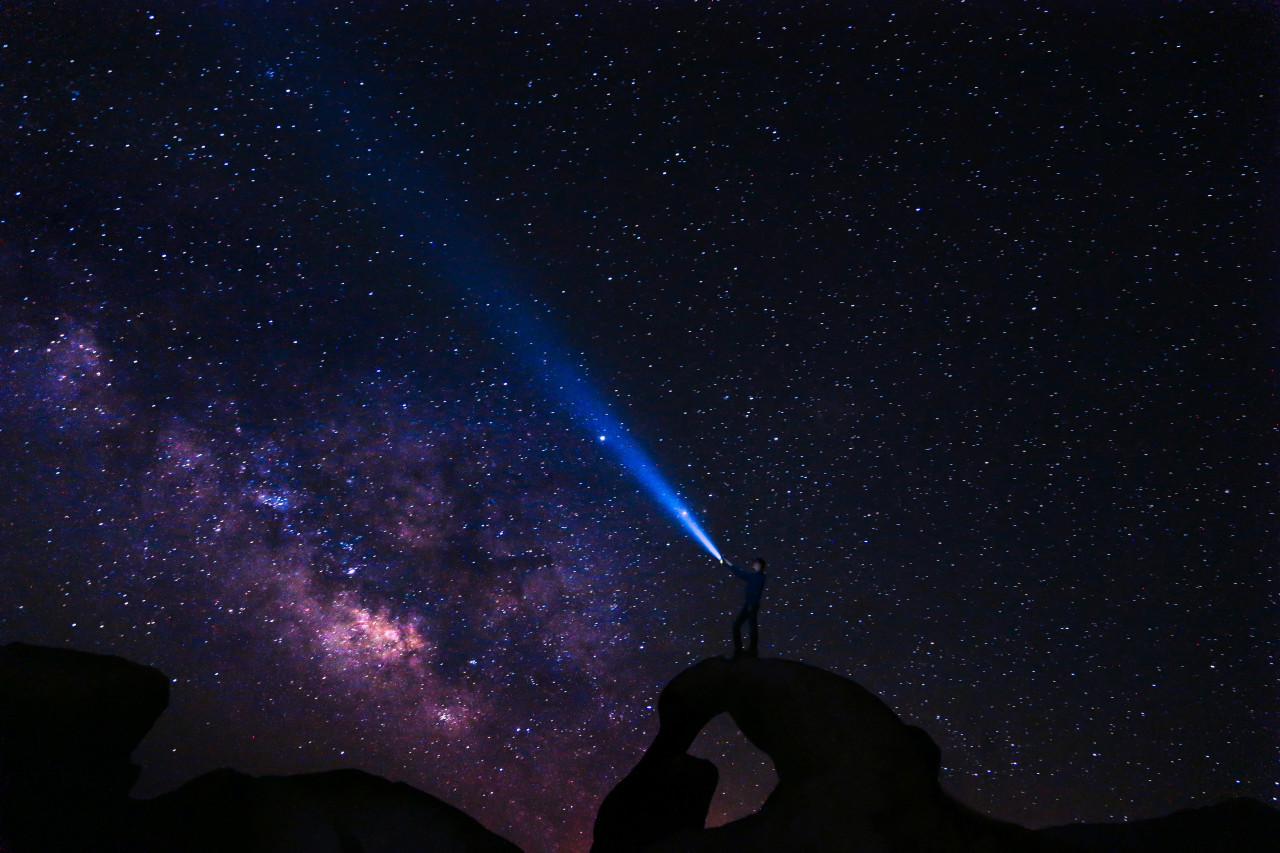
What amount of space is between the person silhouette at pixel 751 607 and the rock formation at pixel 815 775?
334mm

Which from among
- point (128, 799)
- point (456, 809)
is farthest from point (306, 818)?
point (128, 799)

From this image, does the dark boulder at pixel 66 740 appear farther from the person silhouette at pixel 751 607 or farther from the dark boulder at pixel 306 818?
the person silhouette at pixel 751 607

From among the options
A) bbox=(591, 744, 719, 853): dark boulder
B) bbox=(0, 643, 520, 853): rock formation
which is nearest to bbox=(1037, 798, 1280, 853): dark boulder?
bbox=(591, 744, 719, 853): dark boulder

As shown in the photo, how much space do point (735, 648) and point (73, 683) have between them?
8.48 metres

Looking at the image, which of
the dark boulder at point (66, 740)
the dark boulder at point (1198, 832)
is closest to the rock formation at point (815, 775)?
the dark boulder at point (66, 740)

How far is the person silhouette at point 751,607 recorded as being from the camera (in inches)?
361

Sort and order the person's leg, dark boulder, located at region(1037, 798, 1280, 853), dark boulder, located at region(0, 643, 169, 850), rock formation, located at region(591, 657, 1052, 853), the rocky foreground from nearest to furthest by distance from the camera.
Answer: rock formation, located at region(591, 657, 1052, 853)
the rocky foreground
dark boulder, located at region(0, 643, 169, 850)
the person's leg
dark boulder, located at region(1037, 798, 1280, 853)

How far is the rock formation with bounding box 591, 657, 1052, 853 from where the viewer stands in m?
6.94

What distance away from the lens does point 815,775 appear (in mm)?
7387

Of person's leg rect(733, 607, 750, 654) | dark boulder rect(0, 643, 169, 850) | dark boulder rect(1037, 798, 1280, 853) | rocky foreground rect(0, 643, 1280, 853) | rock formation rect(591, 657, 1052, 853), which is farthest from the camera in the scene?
dark boulder rect(1037, 798, 1280, 853)

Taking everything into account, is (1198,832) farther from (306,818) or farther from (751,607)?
(306,818)

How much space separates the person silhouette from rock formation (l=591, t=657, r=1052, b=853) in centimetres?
33

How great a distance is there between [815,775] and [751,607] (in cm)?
232

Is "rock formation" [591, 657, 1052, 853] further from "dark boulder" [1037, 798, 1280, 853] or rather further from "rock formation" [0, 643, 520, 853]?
"dark boulder" [1037, 798, 1280, 853]
